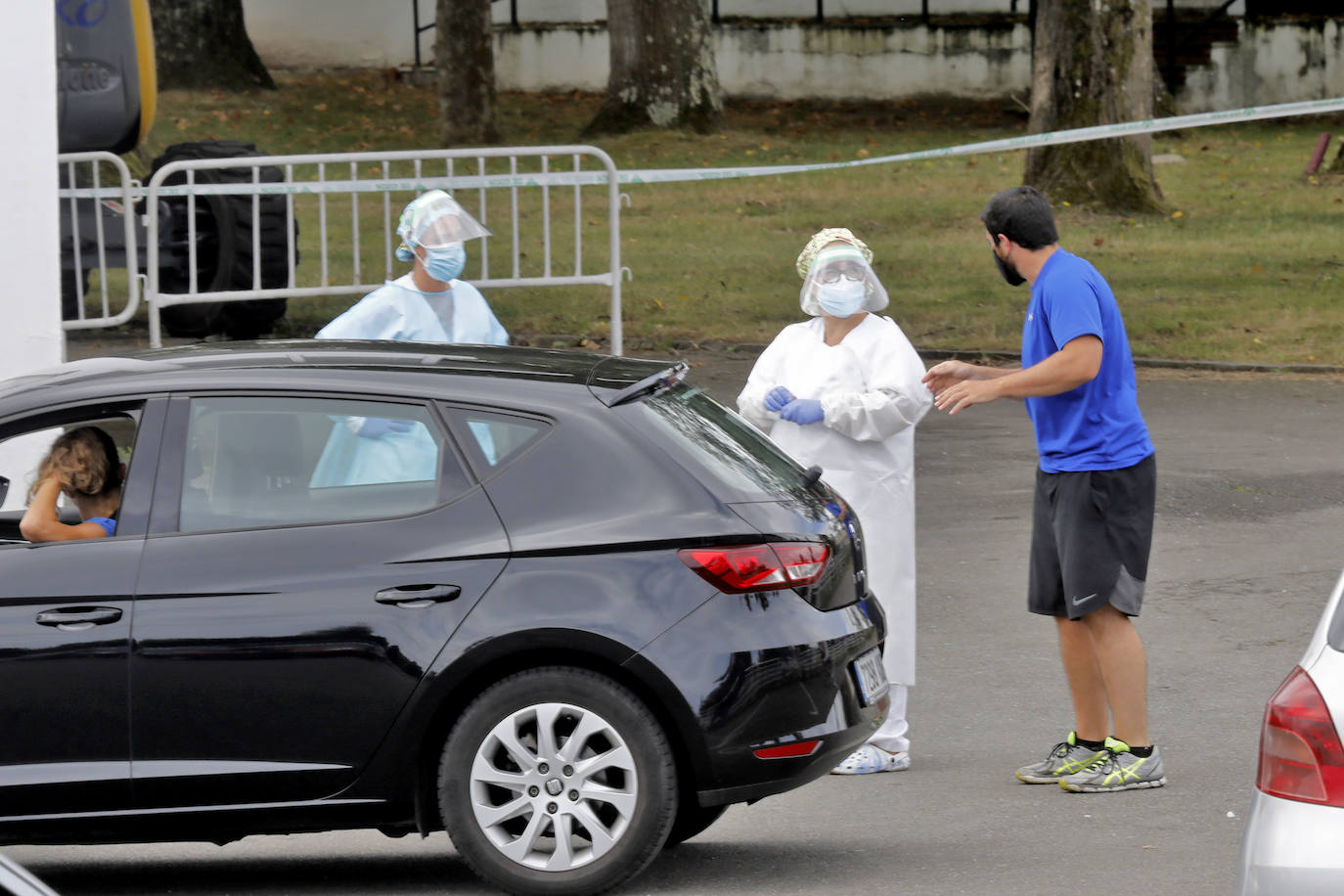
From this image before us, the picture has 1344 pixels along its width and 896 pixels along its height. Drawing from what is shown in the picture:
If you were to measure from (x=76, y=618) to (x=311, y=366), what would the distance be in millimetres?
925

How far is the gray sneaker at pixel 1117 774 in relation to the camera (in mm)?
6441

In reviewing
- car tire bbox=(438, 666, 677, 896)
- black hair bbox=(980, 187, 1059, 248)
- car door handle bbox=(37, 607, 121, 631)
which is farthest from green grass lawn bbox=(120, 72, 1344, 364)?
car door handle bbox=(37, 607, 121, 631)

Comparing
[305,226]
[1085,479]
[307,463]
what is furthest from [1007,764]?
[305,226]

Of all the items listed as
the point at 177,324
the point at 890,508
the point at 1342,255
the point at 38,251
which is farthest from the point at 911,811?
the point at 1342,255

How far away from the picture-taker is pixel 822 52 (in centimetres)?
3108

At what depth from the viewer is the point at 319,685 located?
17.4 feet

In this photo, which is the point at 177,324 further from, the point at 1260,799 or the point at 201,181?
the point at 1260,799

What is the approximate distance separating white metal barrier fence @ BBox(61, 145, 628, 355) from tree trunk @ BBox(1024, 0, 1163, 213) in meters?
4.61

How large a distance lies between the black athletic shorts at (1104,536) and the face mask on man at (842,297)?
0.88 metres

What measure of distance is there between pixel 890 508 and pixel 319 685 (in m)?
2.25

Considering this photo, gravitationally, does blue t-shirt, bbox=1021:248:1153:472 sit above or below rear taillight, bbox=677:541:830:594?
above

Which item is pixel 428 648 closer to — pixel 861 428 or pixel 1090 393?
pixel 861 428

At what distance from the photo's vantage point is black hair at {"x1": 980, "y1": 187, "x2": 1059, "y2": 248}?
6441 mm

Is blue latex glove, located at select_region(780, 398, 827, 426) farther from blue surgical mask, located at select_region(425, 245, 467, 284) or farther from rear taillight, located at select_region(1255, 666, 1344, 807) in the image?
rear taillight, located at select_region(1255, 666, 1344, 807)
